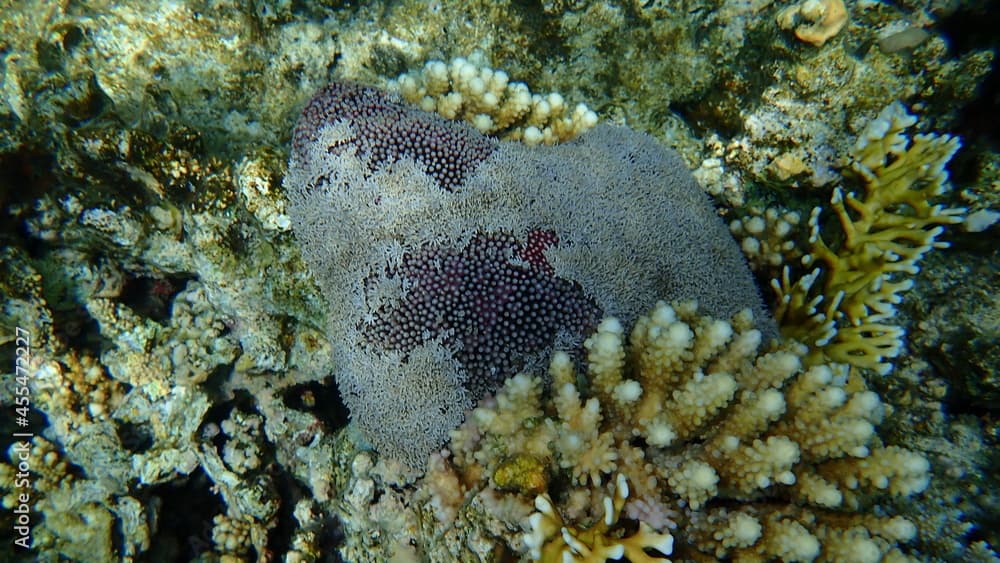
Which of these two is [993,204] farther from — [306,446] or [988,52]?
[306,446]

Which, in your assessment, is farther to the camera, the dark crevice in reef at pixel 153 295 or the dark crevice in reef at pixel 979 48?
the dark crevice in reef at pixel 153 295

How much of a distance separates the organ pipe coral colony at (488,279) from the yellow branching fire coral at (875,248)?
22mm

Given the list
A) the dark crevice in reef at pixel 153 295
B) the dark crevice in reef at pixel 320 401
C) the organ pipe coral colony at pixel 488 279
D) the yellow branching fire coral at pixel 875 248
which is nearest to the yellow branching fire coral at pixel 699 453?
the organ pipe coral colony at pixel 488 279

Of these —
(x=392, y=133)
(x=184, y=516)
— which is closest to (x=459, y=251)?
(x=392, y=133)

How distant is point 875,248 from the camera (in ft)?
10.4

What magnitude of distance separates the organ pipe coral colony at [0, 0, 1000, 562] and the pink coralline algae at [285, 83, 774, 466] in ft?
0.07

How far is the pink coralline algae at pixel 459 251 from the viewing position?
2838 mm

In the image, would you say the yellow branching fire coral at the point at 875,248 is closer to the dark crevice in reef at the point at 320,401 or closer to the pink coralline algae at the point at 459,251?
the pink coralline algae at the point at 459,251

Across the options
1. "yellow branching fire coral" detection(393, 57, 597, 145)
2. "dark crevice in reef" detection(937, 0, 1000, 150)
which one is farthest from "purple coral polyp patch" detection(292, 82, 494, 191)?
"dark crevice in reef" detection(937, 0, 1000, 150)

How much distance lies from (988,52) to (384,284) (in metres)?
3.92

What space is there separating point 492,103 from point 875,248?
264cm

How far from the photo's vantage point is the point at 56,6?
3479 mm

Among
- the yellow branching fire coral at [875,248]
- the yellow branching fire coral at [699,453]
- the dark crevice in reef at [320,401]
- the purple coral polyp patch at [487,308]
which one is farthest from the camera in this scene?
the dark crevice in reef at [320,401]

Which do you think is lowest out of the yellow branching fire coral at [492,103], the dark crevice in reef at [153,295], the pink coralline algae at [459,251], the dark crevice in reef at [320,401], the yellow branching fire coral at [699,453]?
the yellow branching fire coral at [699,453]
